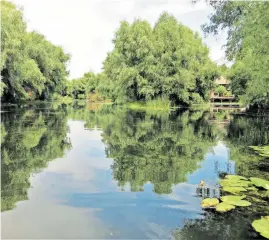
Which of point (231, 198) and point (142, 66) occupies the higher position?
point (142, 66)

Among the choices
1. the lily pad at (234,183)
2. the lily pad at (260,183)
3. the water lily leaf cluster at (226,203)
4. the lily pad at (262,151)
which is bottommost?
the water lily leaf cluster at (226,203)

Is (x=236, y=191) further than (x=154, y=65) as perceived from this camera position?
No

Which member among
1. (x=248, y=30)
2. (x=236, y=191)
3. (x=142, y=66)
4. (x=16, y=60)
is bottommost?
(x=236, y=191)

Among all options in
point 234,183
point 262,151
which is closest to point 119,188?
point 234,183

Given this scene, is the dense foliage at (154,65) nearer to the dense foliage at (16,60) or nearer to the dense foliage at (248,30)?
the dense foliage at (16,60)

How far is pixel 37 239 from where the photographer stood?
5387 mm

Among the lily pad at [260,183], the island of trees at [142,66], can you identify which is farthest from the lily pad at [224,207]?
the island of trees at [142,66]

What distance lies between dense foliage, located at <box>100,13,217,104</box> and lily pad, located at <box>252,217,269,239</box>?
4245 centimetres

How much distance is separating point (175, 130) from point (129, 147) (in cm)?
712

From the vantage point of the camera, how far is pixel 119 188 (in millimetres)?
8344

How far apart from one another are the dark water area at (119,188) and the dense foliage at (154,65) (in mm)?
33579

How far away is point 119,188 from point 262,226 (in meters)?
3.73

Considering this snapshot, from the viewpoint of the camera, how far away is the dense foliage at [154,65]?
159 feet

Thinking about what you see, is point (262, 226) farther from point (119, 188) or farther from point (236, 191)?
point (119, 188)
